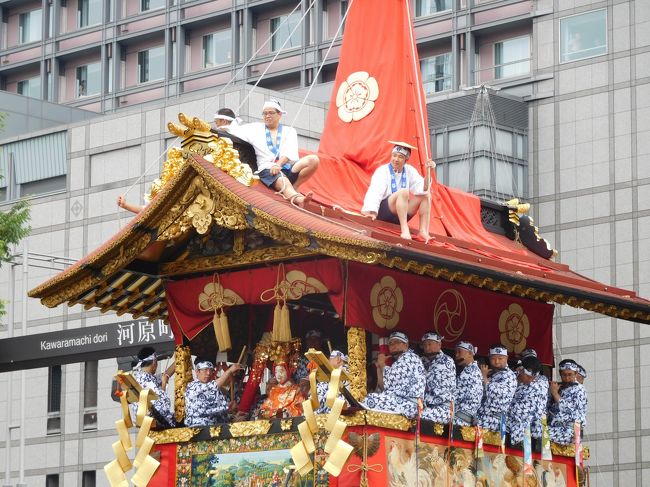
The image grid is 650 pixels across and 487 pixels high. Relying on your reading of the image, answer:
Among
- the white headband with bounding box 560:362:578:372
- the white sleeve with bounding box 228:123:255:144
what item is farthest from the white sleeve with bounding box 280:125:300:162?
the white headband with bounding box 560:362:578:372

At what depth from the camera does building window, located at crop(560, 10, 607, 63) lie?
42250mm

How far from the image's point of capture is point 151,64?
2178 inches

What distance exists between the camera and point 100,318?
4306 centimetres

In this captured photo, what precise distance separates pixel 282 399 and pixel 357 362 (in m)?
1.15

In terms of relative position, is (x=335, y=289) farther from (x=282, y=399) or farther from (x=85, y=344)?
(x=85, y=344)

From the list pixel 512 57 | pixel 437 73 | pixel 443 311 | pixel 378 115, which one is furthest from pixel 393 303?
pixel 437 73

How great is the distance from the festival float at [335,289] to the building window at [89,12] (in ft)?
125

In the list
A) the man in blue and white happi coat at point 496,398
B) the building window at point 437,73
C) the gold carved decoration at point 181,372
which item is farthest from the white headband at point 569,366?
the building window at point 437,73

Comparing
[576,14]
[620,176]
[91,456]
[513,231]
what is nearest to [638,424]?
[620,176]

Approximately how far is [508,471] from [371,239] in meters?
3.50

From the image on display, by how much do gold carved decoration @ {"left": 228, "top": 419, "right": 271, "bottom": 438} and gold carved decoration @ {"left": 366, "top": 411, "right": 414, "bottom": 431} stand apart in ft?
3.89

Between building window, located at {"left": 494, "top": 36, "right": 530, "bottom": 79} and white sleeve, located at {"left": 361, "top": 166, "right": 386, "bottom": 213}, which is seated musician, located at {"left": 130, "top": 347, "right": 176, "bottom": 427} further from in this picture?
building window, located at {"left": 494, "top": 36, "right": 530, "bottom": 79}

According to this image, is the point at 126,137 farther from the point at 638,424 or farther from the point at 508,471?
the point at 508,471

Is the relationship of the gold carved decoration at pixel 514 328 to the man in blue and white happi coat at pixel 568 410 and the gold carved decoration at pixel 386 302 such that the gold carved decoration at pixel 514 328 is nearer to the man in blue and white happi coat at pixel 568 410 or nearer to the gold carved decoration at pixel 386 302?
the man in blue and white happi coat at pixel 568 410
